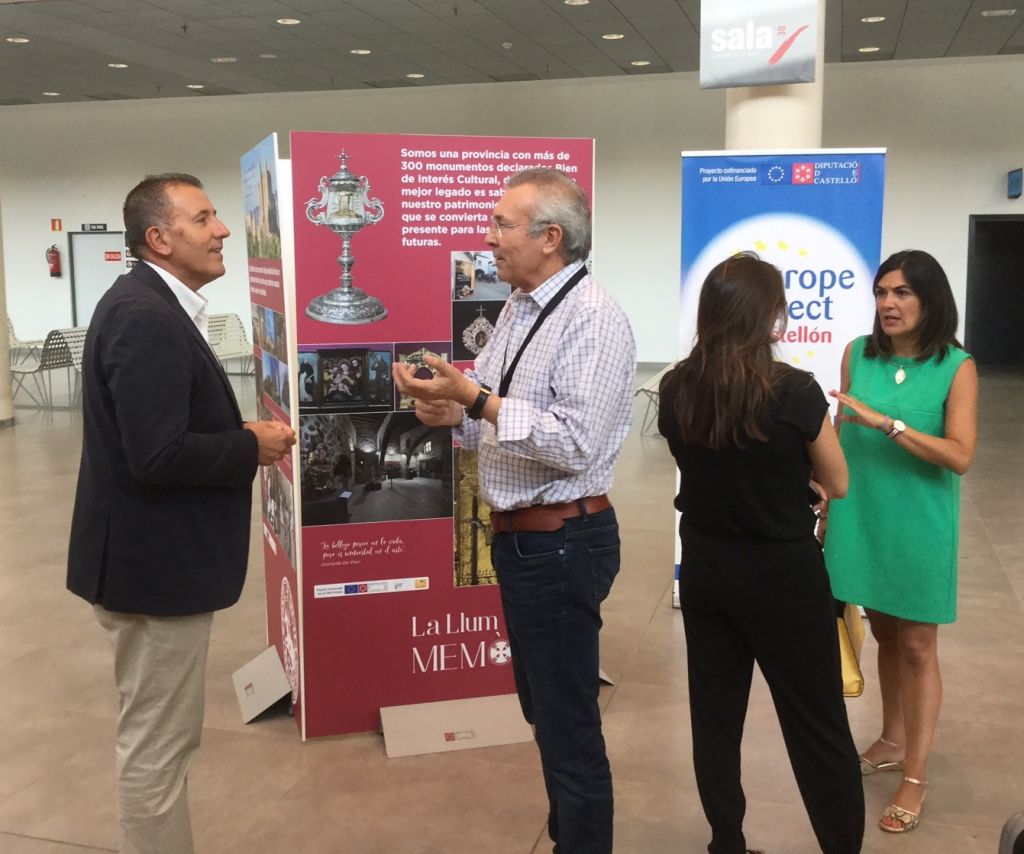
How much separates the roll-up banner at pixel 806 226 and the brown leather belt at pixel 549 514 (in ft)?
7.77

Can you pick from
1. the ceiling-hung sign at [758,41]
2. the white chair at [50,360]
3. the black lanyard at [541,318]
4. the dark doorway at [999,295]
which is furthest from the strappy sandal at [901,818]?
the dark doorway at [999,295]

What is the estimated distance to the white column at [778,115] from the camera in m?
5.22

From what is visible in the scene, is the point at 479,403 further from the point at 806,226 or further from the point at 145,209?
the point at 806,226

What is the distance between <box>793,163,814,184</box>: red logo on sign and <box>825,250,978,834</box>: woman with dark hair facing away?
1.76 meters

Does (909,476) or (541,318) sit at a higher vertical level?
(541,318)

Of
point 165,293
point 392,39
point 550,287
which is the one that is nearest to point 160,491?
point 165,293

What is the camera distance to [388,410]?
334cm

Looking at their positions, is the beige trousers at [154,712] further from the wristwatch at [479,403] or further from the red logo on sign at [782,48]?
the red logo on sign at [782,48]

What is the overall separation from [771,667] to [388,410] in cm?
153

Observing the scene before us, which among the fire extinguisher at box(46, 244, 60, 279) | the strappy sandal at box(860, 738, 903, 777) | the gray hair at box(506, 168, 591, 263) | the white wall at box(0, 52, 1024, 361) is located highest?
the white wall at box(0, 52, 1024, 361)

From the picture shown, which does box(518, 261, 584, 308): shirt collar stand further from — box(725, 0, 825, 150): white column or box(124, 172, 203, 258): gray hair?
box(725, 0, 825, 150): white column

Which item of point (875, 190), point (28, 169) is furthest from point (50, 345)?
point (875, 190)

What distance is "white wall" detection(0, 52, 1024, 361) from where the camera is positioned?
13.6 metres

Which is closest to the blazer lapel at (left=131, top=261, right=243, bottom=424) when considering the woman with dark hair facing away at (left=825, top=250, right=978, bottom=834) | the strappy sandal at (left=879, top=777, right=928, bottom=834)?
the woman with dark hair facing away at (left=825, top=250, right=978, bottom=834)
